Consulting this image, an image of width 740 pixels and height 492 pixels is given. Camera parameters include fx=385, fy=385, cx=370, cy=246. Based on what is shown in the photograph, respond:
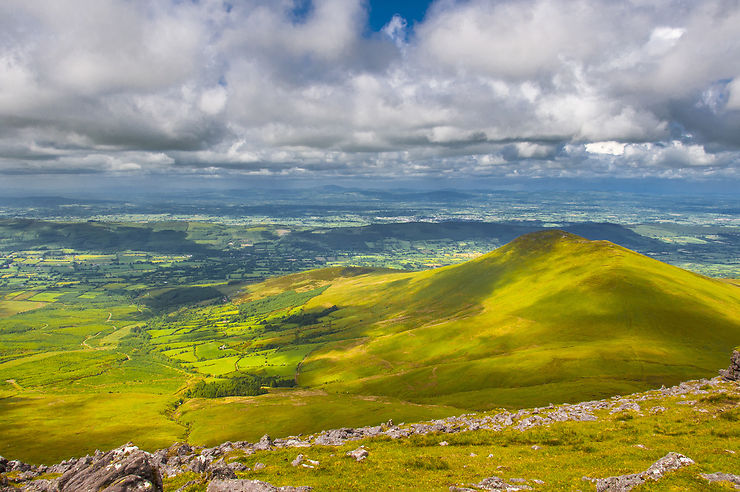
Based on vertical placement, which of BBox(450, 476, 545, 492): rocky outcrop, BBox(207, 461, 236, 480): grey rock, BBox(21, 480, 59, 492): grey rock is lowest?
BBox(21, 480, 59, 492): grey rock

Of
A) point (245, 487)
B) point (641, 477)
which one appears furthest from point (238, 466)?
point (641, 477)

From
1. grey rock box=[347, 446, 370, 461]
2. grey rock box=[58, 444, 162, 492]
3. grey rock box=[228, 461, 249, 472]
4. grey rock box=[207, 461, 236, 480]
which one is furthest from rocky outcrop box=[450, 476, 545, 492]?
grey rock box=[228, 461, 249, 472]

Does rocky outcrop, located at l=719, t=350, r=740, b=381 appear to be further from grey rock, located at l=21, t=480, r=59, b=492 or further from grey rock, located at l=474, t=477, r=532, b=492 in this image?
grey rock, located at l=21, t=480, r=59, b=492

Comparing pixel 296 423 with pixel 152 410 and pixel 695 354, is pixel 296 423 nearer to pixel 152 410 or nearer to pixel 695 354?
pixel 152 410

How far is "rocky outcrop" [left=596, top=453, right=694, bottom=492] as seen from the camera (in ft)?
96.0

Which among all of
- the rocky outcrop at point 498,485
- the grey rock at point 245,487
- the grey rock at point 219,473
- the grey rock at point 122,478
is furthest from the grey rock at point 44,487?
the rocky outcrop at point 498,485

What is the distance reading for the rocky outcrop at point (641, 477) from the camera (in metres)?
29.3

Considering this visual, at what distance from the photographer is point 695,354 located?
14212cm

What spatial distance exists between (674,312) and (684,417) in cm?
16197

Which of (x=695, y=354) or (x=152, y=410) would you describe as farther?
(x=152, y=410)

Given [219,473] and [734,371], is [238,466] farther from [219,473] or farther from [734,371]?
[734,371]

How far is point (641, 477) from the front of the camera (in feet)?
97.6

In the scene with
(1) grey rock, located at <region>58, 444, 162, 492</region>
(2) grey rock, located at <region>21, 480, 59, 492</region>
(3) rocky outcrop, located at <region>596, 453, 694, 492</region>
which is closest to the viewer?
(3) rocky outcrop, located at <region>596, 453, 694, 492</region>

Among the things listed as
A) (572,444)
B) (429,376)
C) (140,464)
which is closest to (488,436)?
(572,444)
